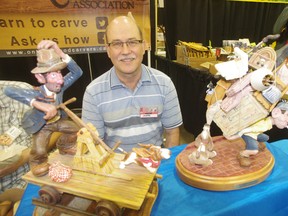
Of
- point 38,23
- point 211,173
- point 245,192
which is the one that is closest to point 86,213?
point 211,173

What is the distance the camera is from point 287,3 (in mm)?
3629

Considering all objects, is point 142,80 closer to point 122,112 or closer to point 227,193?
point 122,112

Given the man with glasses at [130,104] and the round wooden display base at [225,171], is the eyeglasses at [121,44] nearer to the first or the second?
the man with glasses at [130,104]

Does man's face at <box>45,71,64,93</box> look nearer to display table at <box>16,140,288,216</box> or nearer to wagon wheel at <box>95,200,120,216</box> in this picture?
wagon wheel at <box>95,200,120,216</box>

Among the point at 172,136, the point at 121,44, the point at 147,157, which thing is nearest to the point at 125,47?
the point at 121,44

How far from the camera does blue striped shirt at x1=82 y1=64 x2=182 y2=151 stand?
1.38 meters

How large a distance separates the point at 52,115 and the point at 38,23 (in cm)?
142

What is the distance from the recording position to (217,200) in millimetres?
995

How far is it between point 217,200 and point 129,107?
70 cm

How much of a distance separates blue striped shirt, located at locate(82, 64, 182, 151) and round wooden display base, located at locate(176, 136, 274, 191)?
0.33 metres

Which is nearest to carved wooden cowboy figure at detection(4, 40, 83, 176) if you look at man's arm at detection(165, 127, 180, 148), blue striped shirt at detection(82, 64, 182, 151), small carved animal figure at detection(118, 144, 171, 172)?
small carved animal figure at detection(118, 144, 171, 172)

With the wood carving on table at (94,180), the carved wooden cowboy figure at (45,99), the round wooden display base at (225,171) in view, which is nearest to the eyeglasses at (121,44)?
the carved wooden cowboy figure at (45,99)

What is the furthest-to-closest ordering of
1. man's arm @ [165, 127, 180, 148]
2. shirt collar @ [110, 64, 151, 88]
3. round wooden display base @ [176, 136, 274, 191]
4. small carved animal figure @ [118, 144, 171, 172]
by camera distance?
man's arm @ [165, 127, 180, 148] < shirt collar @ [110, 64, 151, 88] < round wooden display base @ [176, 136, 274, 191] < small carved animal figure @ [118, 144, 171, 172]

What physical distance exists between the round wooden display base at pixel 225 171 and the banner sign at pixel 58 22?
4.74 feet
